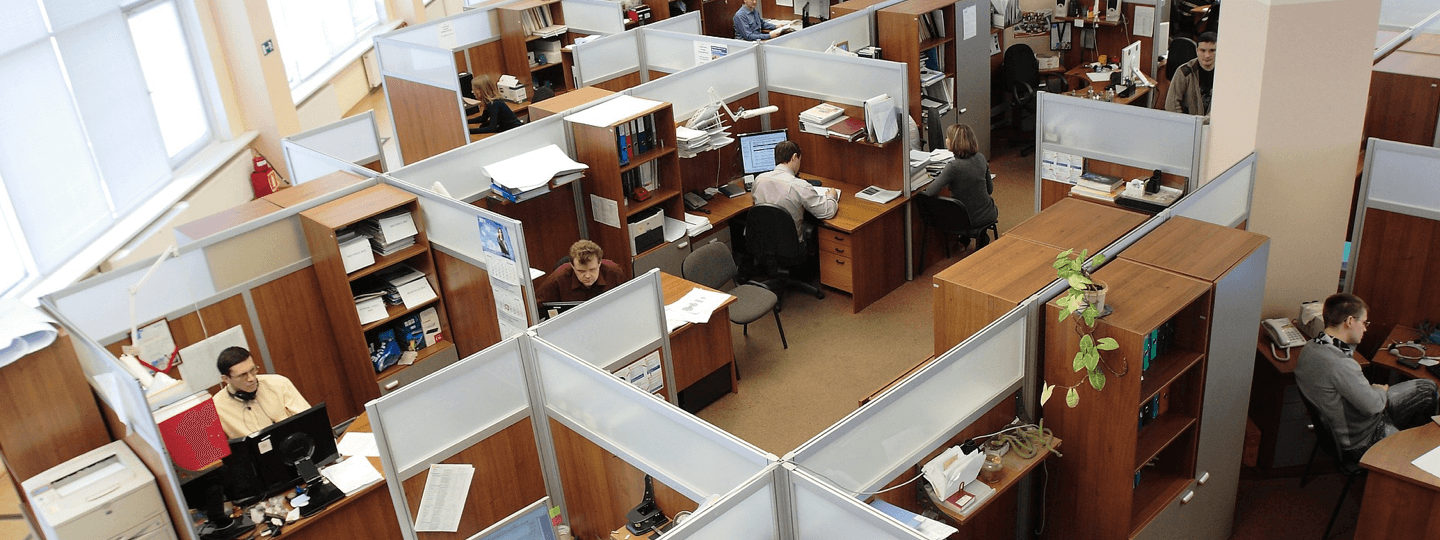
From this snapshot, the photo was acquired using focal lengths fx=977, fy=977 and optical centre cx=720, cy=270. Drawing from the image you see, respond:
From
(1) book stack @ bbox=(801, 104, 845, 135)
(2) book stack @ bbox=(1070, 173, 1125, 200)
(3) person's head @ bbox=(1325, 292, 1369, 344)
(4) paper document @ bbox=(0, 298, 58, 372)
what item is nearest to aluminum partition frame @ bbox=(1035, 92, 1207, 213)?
(2) book stack @ bbox=(1070, 173, 1125, 200)

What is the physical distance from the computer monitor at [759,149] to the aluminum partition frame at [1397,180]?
351 centimetres

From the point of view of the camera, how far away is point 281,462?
4.20 meters

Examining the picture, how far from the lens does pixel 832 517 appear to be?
2.94 metres

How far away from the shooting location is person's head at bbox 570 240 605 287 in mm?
5188

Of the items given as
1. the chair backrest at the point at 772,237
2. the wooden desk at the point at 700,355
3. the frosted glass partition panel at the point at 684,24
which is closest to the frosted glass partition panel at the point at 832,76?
Result: the chair backrest at the point at 772,237

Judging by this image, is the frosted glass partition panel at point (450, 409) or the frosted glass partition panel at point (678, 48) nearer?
the frosted glass partition panel at point (450, 409)

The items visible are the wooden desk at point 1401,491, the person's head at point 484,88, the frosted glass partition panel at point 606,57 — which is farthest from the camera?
the person's head at point 484,88

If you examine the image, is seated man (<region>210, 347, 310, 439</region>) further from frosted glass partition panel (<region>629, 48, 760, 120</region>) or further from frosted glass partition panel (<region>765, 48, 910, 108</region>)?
frosted glass partition panel (<region>765, 48, 910, 108</region>)

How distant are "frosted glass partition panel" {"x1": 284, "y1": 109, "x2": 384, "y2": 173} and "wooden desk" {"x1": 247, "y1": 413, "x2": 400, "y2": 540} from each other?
282 centimetres

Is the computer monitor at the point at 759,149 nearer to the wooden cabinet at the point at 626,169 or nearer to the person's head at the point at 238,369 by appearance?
the wooden cabinet at the point at 626,169

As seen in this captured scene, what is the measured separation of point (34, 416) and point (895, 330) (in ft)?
15.5

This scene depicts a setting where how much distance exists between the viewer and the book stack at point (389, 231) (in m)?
5.10

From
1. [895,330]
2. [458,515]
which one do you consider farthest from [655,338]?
[895,330]

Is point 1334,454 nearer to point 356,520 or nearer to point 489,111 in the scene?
point 356,520
